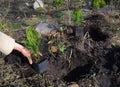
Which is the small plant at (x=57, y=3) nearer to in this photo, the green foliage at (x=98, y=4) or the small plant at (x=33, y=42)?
the green foliage at (x=98, y=4)

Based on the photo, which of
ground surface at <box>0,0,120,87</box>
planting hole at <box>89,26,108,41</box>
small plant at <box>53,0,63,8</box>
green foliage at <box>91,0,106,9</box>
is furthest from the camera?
small plant at <box>53,0,63,8</box>

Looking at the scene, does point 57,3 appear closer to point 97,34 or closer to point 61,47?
point 97,34

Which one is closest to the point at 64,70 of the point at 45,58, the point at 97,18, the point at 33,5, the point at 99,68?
the point at 45,58

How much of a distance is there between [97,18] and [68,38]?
783mm

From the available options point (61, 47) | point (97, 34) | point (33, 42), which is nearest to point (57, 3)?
point (97, 34)

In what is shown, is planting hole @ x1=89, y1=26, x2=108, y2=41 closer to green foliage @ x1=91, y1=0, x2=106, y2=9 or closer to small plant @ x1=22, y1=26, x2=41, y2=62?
green foliage @ x1=91, y1=0, x2=106, y2=9

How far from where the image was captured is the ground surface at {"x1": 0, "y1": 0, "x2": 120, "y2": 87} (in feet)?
11.3

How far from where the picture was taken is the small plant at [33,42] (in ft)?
11.6

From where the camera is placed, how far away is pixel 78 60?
393cm

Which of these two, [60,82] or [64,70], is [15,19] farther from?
[60,82]

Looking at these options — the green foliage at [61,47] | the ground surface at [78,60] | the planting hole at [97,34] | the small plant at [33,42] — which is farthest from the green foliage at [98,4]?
the small plant at [33,42]

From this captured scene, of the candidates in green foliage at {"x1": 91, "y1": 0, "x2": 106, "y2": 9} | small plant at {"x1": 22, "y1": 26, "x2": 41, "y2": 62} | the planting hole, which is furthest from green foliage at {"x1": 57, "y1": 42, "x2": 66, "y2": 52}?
green foliage at {"x1": 91, "y1": 0, "x2": 106, "y2": 9}

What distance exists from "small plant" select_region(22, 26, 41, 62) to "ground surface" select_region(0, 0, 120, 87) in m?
0.22

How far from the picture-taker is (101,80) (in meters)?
3.40
